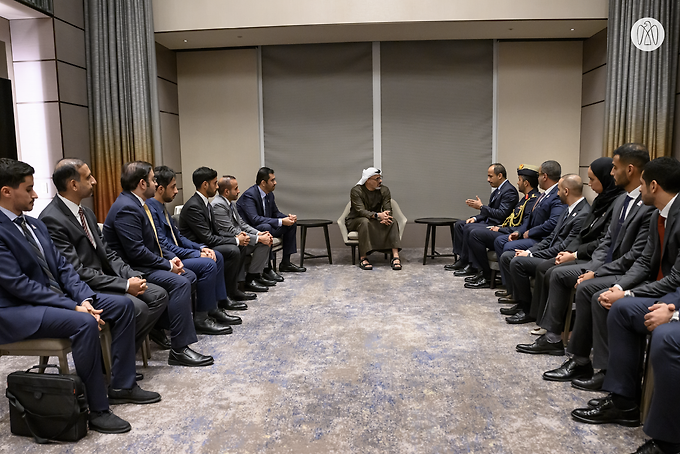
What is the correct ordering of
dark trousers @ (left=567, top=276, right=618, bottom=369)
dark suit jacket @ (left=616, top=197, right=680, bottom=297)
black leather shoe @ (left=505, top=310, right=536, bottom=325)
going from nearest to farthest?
dark suit jacket @ (left=616, top=197, right=680, bottom=297)
dark trousers @ (left=567, top=276, right=618, bottom=369)
black leather shoe @ (left=505, top=310, right=536, bottom=325)

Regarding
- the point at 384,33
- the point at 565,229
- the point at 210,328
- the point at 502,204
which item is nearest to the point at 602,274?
the point at 565,229

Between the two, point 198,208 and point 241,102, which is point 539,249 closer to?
point 198,208

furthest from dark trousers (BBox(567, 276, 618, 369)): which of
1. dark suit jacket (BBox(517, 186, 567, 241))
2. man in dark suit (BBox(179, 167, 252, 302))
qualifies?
man in dark suit (BBox(179, 167, 252, 302))

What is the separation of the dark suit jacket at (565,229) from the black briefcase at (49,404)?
11.3ft

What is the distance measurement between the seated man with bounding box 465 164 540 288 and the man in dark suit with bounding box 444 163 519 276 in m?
0.12

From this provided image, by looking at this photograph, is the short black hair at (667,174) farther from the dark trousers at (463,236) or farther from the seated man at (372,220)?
the seated man at (372,220)

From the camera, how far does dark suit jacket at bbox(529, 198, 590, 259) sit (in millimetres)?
4145

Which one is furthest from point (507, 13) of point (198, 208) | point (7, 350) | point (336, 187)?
point (7, 350)

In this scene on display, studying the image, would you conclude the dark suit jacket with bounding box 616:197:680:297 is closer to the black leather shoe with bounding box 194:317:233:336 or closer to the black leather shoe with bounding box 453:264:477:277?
the black leather shoe with bounding box 194:317:233:336

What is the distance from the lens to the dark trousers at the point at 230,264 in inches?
192

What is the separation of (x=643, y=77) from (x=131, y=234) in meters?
5.60

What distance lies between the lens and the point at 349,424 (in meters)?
2.60

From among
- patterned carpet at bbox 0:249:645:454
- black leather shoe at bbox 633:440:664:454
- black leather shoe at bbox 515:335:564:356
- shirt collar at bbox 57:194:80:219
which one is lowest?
patterned carpet at bbox 0:249:645:454

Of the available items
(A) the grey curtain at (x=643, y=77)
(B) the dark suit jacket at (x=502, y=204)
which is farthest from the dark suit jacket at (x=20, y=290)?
(A) the grey curtain at (x=643, y=77)
